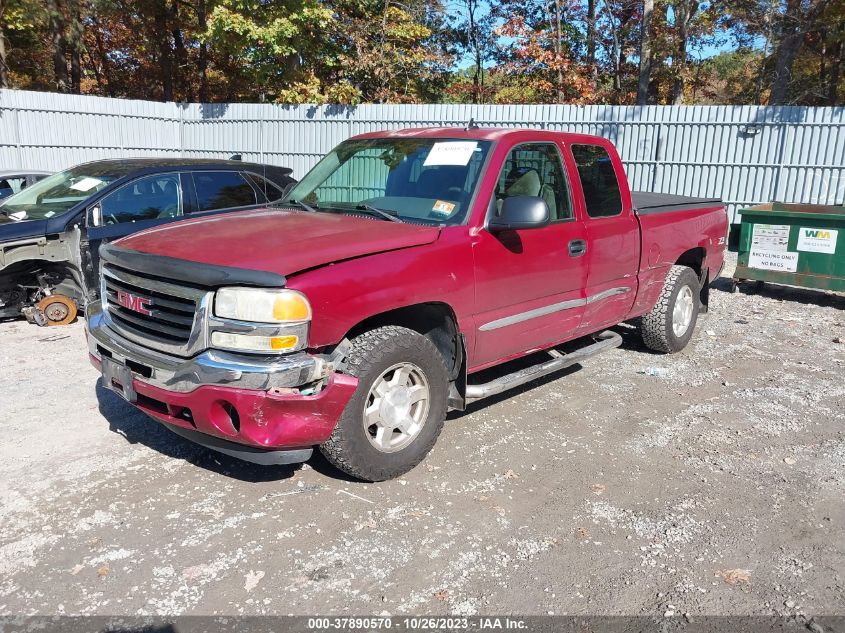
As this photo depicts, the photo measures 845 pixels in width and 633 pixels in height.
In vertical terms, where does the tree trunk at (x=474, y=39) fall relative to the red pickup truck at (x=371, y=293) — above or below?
above

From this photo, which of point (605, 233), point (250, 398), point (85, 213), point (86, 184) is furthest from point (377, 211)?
point (86, 184)

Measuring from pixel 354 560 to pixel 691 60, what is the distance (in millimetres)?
25398

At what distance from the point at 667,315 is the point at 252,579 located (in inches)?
182

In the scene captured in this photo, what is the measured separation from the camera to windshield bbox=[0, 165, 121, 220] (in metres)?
7.08

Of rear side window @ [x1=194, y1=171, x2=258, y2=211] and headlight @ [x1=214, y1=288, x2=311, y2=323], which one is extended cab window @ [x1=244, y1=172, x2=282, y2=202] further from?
headlight @ [x1=214, y1=288, x2=311, y2=323]

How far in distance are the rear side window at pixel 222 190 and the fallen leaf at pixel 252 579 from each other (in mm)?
5135

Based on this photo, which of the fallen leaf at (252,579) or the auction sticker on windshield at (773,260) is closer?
the fallen leaf at (252,579)

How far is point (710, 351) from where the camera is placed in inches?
272

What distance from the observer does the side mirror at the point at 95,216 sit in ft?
21.8

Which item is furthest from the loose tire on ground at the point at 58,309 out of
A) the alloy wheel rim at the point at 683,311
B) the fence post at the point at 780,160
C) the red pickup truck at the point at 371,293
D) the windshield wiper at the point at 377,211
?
the fence post at the point at 780,160

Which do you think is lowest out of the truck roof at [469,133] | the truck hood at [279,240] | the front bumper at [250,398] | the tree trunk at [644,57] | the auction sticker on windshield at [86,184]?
the front bumper at [250,398]

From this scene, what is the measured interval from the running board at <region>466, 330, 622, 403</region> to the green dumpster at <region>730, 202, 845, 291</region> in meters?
4.32

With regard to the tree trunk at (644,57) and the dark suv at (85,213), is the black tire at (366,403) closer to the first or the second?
the dark suv at (85,213)

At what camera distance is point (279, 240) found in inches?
147
